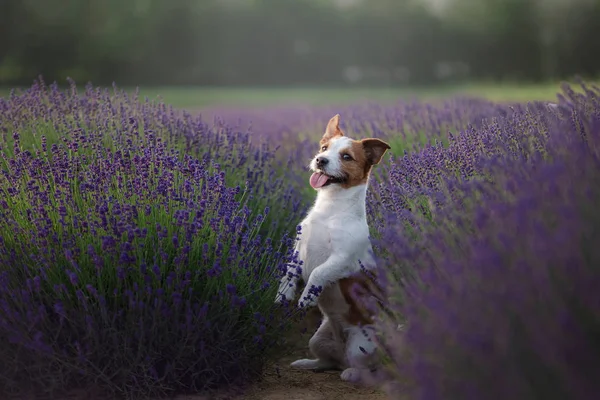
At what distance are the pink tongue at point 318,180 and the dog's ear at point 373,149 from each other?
27 centimetres

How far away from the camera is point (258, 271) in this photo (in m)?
3.85

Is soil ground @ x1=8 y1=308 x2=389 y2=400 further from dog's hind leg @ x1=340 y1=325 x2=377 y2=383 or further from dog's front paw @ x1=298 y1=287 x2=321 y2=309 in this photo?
dog's front paw @ x1=298 y1=287 x2=321 y2=309

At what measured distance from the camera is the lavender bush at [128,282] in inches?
117

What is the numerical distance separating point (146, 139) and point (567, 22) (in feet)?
88.9

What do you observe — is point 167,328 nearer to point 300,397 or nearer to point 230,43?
point 300,397

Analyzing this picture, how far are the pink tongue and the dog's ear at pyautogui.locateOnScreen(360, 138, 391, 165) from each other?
0.88ft

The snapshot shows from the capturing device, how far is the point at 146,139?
14.5 feet

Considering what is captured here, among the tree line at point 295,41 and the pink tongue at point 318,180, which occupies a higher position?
the tree line at point 295,41

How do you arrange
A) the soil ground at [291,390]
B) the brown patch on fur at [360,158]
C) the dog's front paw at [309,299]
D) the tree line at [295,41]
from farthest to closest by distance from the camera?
the tree line at [295,41]
the brown patch on fur at [360,158]
the dog's front paw at [309,299]
the soil ground at [291,390]

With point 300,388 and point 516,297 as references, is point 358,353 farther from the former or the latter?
point 516,297

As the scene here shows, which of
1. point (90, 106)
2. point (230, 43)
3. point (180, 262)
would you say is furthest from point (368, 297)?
point (230, 43)

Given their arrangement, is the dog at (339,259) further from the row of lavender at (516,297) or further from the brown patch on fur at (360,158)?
the row of lavender at (516,297)

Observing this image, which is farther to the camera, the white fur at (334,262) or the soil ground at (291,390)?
the white fur at (334,262)

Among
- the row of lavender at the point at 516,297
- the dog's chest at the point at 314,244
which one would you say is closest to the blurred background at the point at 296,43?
the dog's chest at the point at 314,244
